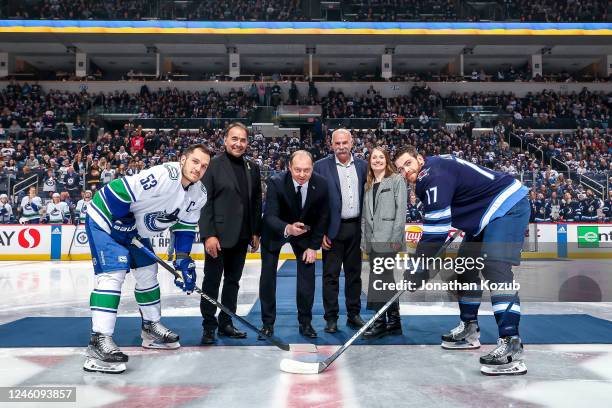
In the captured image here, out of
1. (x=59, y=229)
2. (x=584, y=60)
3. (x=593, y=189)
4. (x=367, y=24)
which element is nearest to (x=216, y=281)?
(x=59, y=229)

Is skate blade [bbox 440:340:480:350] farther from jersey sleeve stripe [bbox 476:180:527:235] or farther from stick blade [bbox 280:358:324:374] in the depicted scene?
stick blade [bbox 280:358:324:374]

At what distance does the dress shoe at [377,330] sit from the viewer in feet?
15.4

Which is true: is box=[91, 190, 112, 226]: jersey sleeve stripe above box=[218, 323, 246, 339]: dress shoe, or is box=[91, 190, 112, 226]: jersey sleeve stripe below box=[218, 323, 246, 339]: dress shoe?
above

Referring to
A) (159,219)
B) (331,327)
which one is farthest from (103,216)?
(331,327)

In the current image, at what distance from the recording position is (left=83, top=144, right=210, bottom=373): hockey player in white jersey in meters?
3.89

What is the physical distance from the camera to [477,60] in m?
29.0

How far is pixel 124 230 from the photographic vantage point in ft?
13.5

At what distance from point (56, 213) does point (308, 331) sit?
34.9 ft

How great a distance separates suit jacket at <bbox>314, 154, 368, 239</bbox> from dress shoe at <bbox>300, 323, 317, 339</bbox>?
0.85 meters

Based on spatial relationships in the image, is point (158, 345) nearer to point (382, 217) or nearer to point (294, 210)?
point (294, 210)

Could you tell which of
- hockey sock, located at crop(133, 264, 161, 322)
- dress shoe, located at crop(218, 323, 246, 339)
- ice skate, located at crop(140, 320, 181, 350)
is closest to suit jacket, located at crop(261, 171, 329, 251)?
dress shoe, located at crop(218, 323, 246, 339)

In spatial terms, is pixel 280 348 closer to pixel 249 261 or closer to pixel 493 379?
pixel 493 379

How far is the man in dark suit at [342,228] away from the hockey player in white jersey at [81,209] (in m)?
9.77

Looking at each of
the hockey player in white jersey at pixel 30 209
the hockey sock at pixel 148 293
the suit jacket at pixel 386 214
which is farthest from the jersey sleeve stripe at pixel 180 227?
the hockey player in white jersey at pixel 30 209
